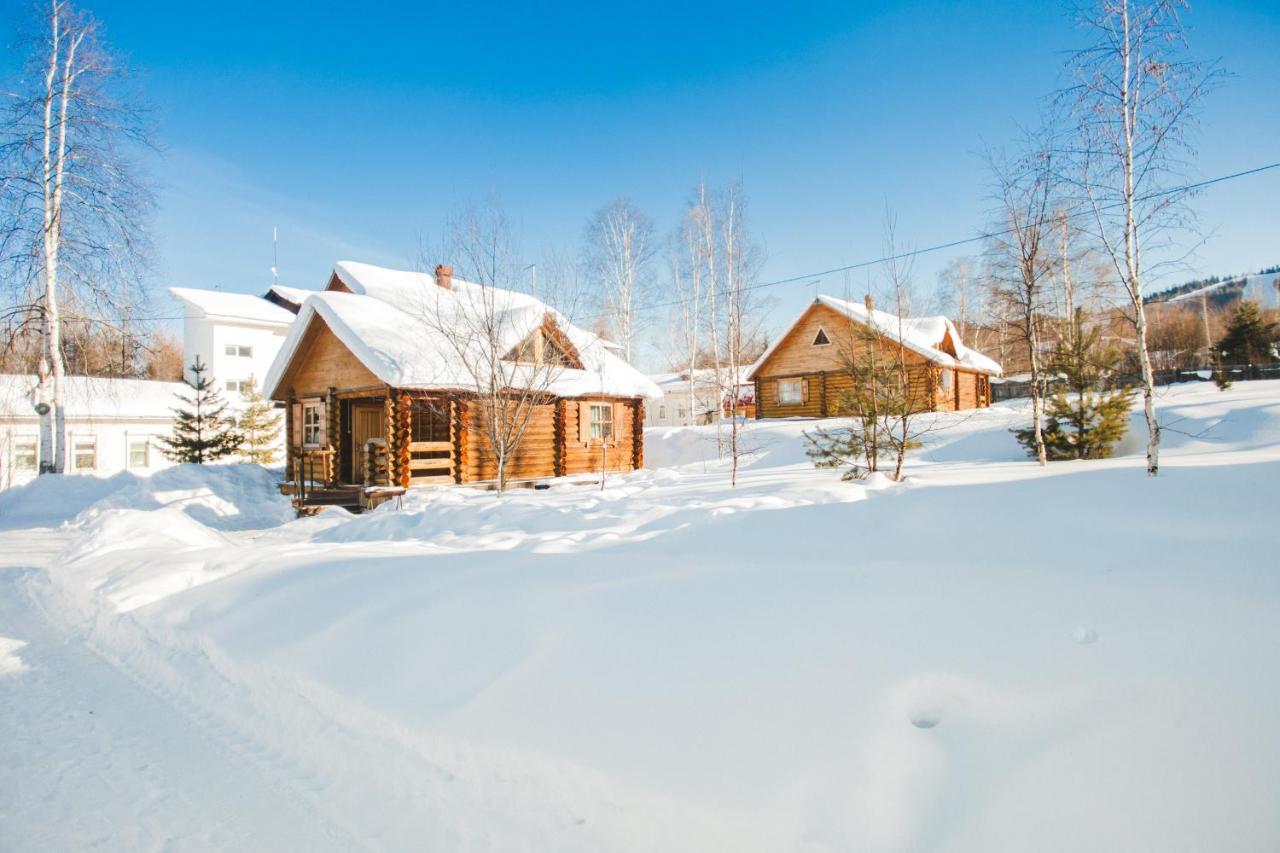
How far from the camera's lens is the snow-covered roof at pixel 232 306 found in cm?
3188

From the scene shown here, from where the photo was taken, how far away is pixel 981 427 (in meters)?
17.7

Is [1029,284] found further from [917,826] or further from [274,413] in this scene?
[274,413]

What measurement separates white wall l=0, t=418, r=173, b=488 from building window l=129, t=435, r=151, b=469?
0.03m

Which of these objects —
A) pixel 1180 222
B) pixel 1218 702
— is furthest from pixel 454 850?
pixel 1180 222

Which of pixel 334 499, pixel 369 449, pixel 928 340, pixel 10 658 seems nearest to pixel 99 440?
pixel 369 449

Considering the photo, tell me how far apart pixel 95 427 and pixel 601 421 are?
20.0m

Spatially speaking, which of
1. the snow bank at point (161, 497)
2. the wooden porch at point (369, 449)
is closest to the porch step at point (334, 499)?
the wooden porch at point (369, 449)

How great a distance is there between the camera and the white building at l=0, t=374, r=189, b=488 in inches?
824

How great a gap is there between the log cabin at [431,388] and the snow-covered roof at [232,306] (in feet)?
55.3

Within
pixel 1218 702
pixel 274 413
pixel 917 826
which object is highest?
pixel 274 413

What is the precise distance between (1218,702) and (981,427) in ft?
55.4

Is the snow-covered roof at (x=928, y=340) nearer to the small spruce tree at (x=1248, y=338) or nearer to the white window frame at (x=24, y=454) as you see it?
the small spruce tree at (x=1248, y=338)

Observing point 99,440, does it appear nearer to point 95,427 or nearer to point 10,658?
point 95,427

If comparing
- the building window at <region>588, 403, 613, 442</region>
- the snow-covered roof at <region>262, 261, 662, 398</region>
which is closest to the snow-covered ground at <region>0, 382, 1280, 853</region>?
the snow-covered roof at <region>262, 261, 662, 398</region>
